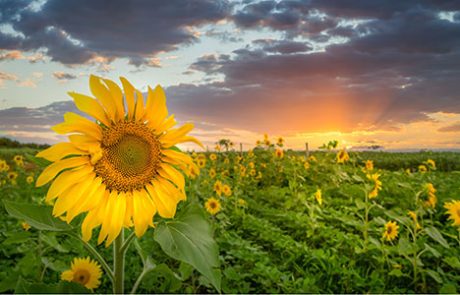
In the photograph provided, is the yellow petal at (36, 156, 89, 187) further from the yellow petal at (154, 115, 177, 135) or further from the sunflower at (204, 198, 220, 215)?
the sunflower at (204, 198, 220, 215)

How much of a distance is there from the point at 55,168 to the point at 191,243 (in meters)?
0.48

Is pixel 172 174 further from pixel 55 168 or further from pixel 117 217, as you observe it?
pixel 55 168

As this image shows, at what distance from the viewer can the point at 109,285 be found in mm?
3375

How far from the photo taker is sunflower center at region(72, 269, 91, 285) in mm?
2627

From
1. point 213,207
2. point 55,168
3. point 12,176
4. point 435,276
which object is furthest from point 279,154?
point 55,168

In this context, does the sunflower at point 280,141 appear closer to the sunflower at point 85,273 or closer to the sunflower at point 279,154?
the sunflower at point 279,154

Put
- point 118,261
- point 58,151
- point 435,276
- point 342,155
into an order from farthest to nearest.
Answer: point 342,155, point 435,276, point 118,261, point 58,151

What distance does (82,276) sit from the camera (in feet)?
8.73

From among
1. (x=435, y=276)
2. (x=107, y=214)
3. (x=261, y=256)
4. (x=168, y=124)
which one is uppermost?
(x=168, y=124)

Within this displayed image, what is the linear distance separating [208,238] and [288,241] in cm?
318

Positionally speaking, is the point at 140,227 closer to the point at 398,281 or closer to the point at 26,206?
the point at 26,206

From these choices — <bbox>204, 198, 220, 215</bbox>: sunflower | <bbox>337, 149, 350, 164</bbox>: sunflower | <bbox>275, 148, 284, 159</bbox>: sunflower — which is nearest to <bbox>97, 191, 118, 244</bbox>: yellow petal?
<bbox>204, 198, 220, 215</bbox>: sunflower

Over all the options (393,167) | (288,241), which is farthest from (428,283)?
(393,167)

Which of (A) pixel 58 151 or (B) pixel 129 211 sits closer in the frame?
(A) pixel 58 151
